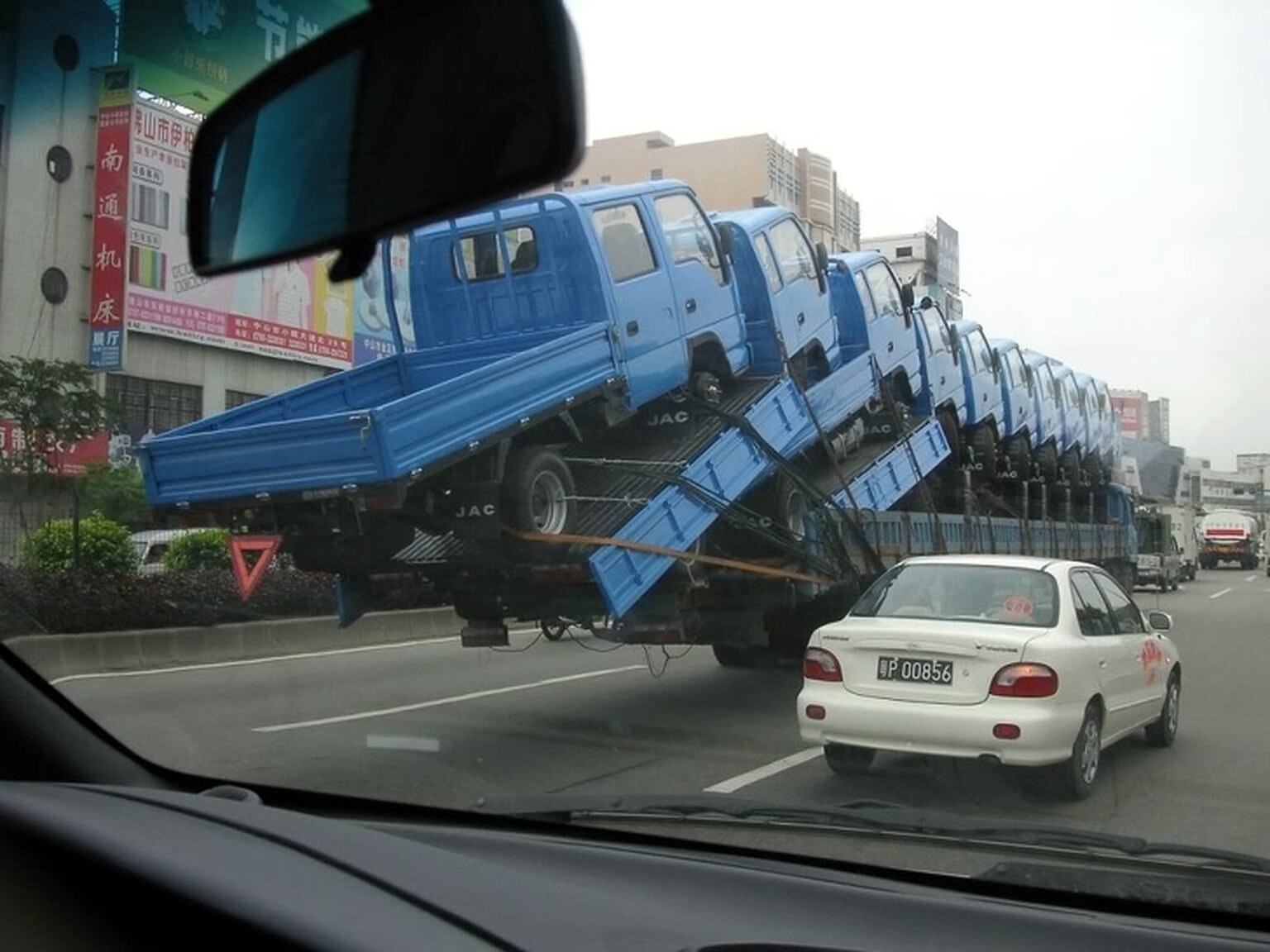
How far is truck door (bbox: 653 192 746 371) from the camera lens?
28.5 feet

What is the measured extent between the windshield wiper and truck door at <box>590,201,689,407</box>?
15.2ft

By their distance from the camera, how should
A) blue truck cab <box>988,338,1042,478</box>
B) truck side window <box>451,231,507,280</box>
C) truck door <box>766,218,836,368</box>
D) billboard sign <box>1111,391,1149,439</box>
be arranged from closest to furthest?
1. truck side window <box>451,231,507,280</box>
2. billboard sign <box>1111,391,1149,439</box>
3. truck door <box>766,218,836,368</box>
4. blue truck cab <box>988,338,1042,478</box>

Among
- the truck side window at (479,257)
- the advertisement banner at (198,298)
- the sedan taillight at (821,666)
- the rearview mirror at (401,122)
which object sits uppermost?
the truck side window at (479,257)

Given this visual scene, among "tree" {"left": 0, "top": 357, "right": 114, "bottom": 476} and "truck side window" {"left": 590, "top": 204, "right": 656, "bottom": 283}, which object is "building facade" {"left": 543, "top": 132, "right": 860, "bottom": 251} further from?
"tree" {"left": 0, "top": 357, "right": 114, "bottom": 476}

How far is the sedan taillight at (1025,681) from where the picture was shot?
5695 mm

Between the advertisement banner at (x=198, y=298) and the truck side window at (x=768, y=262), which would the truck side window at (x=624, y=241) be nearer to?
the truck side window at (x=768, y=262)

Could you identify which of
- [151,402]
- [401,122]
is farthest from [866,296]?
[401,122]

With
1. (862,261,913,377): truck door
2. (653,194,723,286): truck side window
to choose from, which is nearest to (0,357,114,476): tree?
(653,194,723,286): truck side window

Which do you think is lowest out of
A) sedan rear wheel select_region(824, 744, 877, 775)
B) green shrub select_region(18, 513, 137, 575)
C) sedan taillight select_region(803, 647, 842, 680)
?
sedan rear wheel select_region(824, 744, 877, 775)

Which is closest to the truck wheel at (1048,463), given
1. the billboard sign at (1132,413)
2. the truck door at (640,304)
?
the billboard sign at (1132,413)

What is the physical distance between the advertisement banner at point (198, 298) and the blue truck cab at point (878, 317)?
Result: 458 centimetres

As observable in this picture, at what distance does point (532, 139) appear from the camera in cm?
205

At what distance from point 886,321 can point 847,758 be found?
6368 mm

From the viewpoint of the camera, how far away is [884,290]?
11.8 meters
